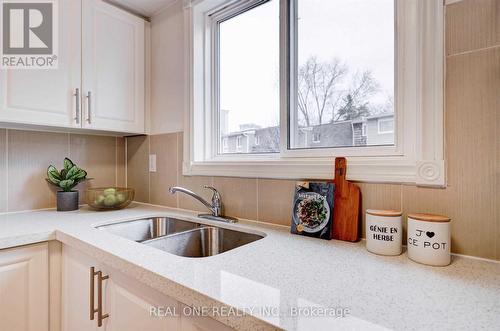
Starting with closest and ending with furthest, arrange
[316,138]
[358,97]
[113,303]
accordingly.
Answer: [113,303] → [358,97] → [316,138]

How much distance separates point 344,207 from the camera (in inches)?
36.9

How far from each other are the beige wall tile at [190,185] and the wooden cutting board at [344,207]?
2.24 ft

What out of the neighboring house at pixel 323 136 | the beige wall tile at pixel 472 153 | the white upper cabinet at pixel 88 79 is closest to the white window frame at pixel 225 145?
the neighboring house at pixel 323 136

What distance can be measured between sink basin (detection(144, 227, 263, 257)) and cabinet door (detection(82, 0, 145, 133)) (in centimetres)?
83

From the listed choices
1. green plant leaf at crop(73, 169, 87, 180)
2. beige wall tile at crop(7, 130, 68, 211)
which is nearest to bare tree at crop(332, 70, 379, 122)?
green plant leaf at crop(73, 169, 87, 180)

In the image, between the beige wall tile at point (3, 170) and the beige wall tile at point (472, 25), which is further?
the beige wall tile at point (3, 170)

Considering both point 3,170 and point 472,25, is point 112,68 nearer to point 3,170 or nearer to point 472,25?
point 3,170

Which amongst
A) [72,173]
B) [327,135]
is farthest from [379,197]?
[72,173]

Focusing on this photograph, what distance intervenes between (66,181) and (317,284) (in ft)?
4.88

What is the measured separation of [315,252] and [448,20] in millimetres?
784

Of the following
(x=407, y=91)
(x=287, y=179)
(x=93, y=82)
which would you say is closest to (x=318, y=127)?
(x=287, y=179)

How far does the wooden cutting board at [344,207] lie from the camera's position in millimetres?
919

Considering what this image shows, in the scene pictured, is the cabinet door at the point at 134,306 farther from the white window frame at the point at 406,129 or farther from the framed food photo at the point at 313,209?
the white window frame at the point at 406,129

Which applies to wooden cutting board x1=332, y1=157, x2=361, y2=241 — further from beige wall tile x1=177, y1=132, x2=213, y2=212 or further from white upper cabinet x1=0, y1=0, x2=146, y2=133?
white upper cabinet x1=0, y1=0, x2=146, y2=133
